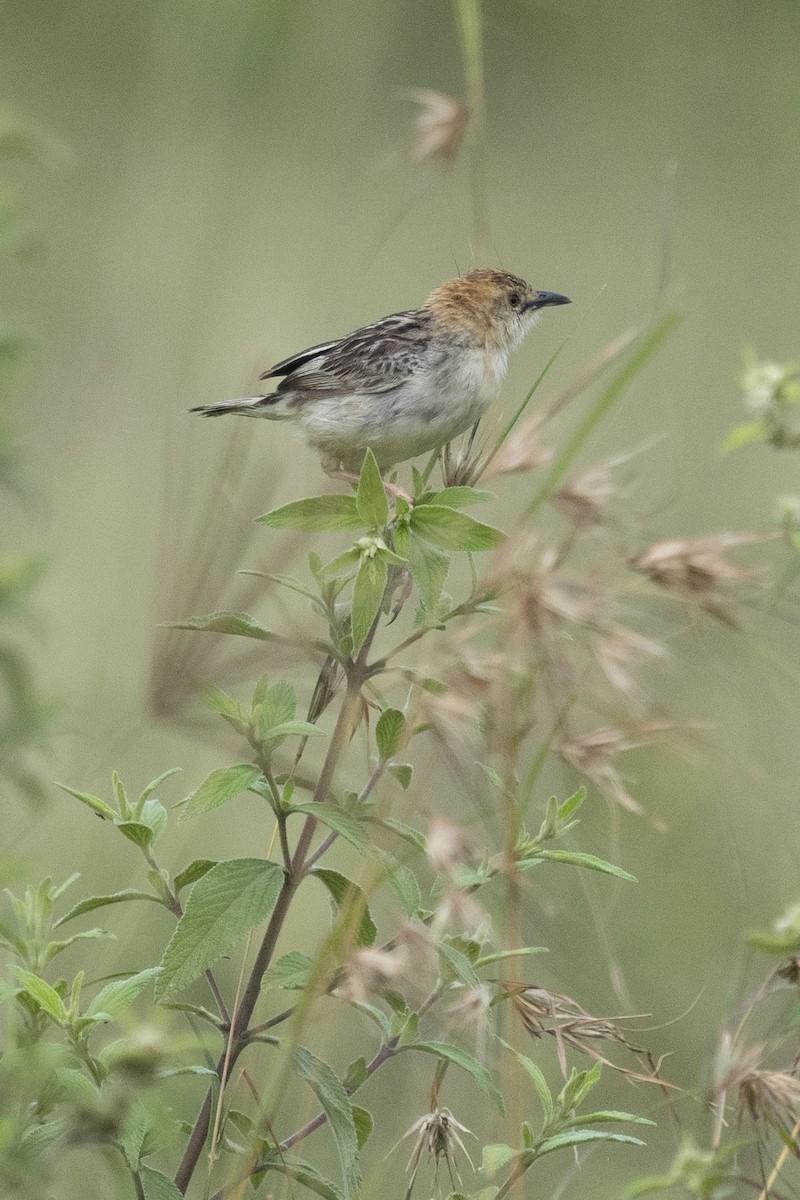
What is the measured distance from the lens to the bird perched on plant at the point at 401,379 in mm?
3051

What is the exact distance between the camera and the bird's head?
3.24m

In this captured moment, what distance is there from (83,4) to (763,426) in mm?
6079

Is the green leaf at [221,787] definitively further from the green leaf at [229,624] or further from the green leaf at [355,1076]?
the green leaf at [355,1076]

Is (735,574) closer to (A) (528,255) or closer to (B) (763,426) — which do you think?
(B) (763,426)

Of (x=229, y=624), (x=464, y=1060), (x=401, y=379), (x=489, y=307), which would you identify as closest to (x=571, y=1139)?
(x=464, y=1060)

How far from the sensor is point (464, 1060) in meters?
1.55

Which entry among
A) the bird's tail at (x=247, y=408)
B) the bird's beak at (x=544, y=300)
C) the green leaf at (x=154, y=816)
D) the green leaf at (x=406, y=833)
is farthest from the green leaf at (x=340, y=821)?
the bird's beak at (x=544, y=300)

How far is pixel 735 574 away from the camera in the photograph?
4.55ft

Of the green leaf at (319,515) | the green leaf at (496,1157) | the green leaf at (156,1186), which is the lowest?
the green leaf at (156,1186)

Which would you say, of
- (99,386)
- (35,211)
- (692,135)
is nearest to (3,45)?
(35,211)

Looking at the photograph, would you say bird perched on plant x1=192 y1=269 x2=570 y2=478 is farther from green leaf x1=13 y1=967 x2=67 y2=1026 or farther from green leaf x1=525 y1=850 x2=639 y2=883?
green leaf x1=13 y1=967 x2=67 y2=1026

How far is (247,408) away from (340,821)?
1.85 m

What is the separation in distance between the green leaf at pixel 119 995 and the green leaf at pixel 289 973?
13 cm

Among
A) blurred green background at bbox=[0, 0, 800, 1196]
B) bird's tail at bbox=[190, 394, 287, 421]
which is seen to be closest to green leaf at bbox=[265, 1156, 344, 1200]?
blurred green background at bbox=[0, 0, 800, 1196]
